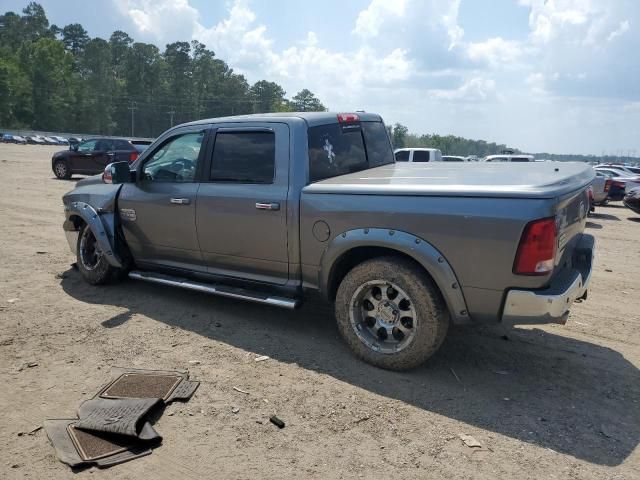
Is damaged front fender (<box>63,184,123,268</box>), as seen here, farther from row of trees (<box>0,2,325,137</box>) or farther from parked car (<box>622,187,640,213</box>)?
row of trees (<box>0,2,325,137</box>)

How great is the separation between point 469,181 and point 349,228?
0.96 m

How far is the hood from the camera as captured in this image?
3414 millimetres

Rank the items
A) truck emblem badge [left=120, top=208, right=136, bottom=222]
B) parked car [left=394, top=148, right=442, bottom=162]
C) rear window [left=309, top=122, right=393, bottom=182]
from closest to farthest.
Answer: rear window [left=309, top=122, right=393, bottom=182] < truck emblem badge [left=120, top=208, right=136, bottom=222] < parked car [left=394, top=148, right=442, bottom=162]

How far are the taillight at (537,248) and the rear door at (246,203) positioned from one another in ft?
6.31

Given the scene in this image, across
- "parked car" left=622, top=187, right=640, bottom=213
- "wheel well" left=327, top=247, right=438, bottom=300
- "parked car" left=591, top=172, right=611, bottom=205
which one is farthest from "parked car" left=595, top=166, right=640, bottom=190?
"wheel well" left=327, top=247, right=438, bottom=300

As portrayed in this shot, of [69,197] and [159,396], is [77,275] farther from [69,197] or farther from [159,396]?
[159,396]

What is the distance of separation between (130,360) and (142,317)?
0.96 metres

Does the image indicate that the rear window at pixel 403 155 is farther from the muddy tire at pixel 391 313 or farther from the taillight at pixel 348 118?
the muddy tire at pixel 391 313

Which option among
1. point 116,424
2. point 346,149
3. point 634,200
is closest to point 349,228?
point 346,149

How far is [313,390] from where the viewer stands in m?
3.77

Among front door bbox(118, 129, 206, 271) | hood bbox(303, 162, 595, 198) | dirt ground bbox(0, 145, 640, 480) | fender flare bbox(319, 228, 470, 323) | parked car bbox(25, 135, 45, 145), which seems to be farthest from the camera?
parked car bbox(25, 135, 45, 145)

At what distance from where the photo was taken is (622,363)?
4.27m

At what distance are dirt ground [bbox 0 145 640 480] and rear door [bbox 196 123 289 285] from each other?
0.64 metres

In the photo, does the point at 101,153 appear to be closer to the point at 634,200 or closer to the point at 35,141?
the point at 634,200
